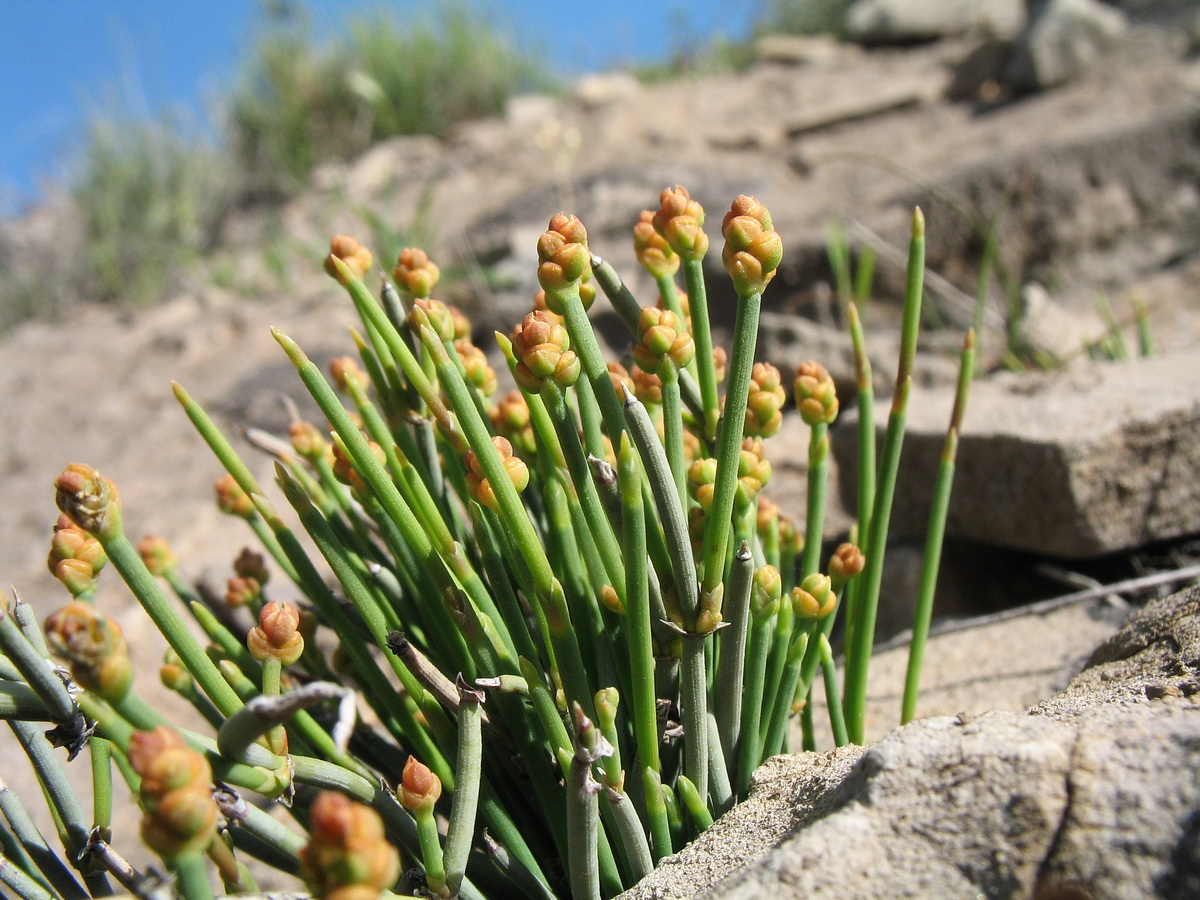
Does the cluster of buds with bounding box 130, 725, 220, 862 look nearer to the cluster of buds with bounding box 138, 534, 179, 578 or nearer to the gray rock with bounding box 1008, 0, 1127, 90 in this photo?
the cluster of buds with bounding box 138, 534, 179, 578

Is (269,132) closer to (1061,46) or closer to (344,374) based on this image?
(1061,46)

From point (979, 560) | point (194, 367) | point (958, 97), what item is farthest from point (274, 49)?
point (979, 560)

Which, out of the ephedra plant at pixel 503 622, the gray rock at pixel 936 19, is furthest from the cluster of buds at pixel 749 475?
the gray rock at pixel 936 19

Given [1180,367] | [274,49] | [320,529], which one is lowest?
[1180,367]

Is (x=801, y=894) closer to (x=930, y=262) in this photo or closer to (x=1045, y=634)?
(x=1045, y=634)

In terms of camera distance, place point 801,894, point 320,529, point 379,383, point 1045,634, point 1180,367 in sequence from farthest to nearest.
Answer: point 1180,367 → point 1045,634 → point 379,383 → point 320,529 → point 801,894

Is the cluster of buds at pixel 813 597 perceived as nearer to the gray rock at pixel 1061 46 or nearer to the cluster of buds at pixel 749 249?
the cluster of buds at pixel 749 249
